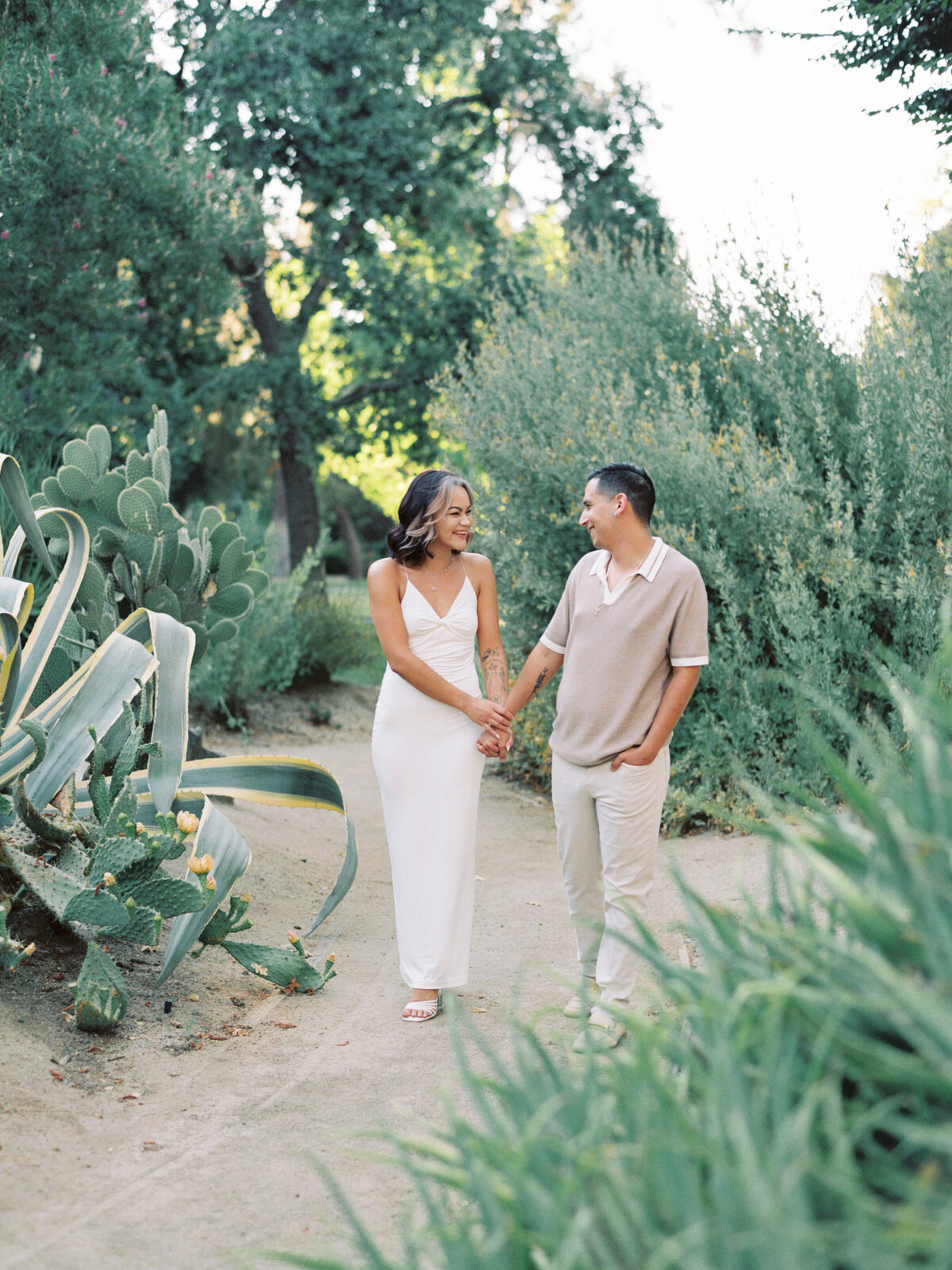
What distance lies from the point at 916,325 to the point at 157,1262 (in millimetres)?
6333

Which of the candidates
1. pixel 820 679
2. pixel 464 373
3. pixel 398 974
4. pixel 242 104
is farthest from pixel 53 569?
pixel 242 104

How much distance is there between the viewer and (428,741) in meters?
3.96

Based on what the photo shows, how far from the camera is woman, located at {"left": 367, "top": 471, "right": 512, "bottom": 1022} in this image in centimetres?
391

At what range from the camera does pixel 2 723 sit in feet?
12.9

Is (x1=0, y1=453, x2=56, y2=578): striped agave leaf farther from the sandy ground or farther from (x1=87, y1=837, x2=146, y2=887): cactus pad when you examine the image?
the sandy ground

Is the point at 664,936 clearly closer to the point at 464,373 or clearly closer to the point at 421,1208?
the point at 421,1208

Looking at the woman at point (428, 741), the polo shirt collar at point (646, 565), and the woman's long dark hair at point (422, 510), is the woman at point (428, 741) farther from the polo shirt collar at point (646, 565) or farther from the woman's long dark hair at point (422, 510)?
the polo shirt collar at point (646, 565)

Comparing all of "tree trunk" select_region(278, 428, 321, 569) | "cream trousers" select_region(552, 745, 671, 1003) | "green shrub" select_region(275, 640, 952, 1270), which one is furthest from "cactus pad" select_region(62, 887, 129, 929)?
"tree trunk" select_region(278, 428, 321, 569)

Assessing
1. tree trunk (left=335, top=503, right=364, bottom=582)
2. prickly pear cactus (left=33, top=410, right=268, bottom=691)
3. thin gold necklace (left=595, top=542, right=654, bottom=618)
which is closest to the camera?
thin gold necklace (left=595, top=542, right=654, bottom=618)

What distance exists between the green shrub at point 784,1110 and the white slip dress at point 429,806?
2.38 m

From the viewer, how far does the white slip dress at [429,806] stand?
3914mm

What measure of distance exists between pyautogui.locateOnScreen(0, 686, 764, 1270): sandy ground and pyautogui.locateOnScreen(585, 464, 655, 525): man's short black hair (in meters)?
1.21

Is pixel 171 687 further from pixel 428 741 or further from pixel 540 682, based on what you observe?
pixel 540 682

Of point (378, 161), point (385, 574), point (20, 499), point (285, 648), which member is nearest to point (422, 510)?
point (385, 574)
